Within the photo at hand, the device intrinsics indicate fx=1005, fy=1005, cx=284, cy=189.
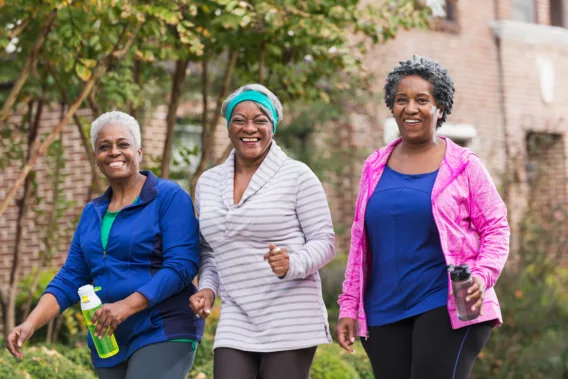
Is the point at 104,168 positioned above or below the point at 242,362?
above

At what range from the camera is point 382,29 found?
812 centimetres

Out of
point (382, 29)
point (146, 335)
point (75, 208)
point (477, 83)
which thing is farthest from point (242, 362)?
point (477, 83)

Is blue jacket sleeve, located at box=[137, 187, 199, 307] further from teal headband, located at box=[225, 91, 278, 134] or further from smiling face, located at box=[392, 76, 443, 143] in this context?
smiling face, located at box=[392, 76, 443, 143]

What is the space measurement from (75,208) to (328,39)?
16.7ft

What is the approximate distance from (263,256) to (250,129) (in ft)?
1.88

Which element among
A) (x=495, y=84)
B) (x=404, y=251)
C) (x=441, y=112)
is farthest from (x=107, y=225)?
(x=495, y=84)

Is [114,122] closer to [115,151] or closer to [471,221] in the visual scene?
[115,151]

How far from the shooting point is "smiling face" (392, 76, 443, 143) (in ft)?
14.2

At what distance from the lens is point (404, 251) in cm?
426

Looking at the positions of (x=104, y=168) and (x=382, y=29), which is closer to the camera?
(x=104, y=168)

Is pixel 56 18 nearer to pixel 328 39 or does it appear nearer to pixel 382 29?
pixel 328 39

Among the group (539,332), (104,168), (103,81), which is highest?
(103,81)

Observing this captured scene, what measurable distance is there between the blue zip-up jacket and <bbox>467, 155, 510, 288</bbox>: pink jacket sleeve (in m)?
1.24

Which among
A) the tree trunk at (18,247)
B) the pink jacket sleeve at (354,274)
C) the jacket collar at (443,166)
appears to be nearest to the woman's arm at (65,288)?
the pink jacket sleeve at (354,274)
